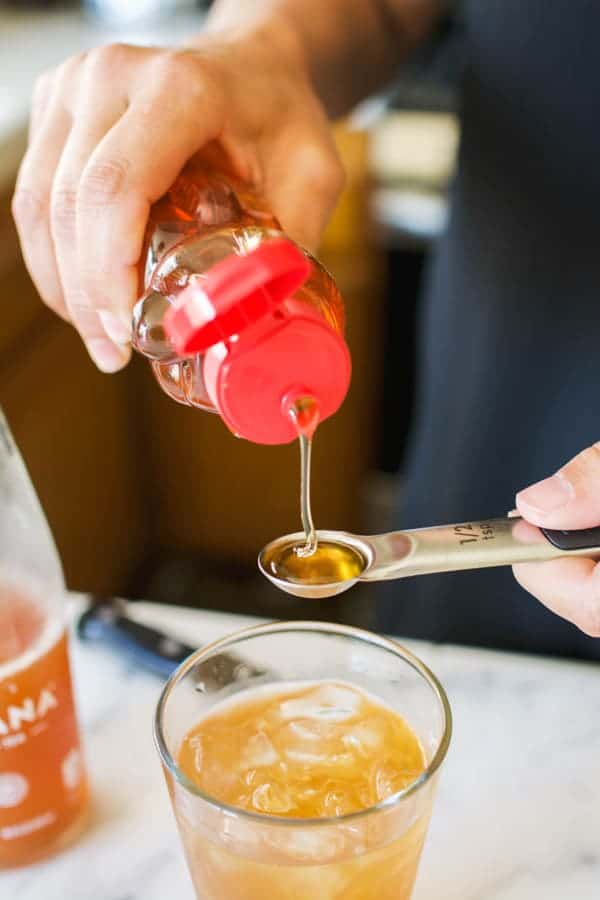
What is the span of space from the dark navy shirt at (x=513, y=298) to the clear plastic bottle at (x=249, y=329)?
17.9 inches

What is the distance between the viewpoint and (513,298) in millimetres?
921

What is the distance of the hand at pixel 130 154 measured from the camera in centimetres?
54

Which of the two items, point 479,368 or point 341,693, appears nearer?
point 341,693

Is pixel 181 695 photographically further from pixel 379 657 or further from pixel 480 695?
pixel 480 695

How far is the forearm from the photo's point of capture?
757 millimetres

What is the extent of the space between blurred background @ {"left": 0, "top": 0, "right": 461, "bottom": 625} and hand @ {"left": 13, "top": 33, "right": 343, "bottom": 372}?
0.80 meters

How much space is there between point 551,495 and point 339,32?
0.53 metres

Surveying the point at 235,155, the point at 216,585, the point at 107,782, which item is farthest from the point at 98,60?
the point at 216,585

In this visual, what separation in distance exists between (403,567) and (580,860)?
195 mm

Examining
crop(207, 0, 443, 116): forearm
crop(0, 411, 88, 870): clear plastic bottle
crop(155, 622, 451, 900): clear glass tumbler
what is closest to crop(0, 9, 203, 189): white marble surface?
crop(207, 0, 443, 116): forearm

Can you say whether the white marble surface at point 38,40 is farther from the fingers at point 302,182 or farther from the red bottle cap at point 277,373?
the red bottle cap at point 277,373

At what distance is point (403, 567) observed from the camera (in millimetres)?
473

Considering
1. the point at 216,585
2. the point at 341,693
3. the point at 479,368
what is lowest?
the point at 216,585

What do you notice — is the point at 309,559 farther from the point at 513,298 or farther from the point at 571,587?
the point at 513,298
